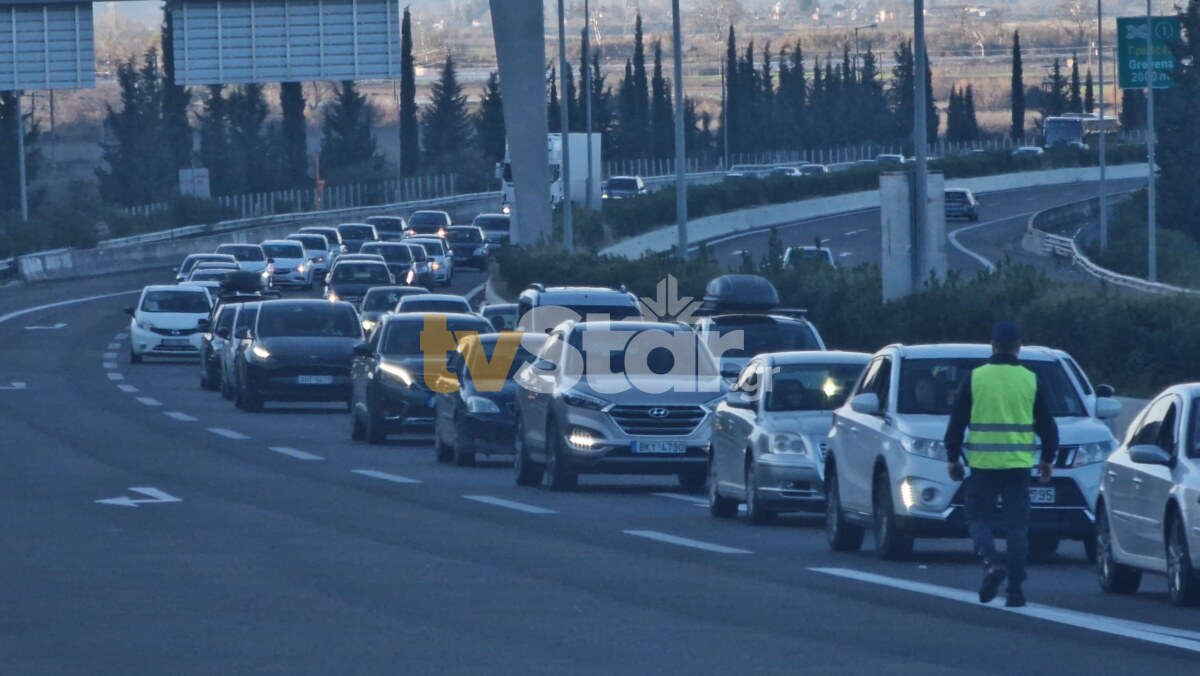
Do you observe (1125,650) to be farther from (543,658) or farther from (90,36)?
(90,36)

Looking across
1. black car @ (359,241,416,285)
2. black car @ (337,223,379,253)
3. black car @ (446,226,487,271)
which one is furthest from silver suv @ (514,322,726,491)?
black car @ (337,223,379,253)

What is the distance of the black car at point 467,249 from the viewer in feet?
259

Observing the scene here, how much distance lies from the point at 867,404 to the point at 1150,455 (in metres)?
2.66

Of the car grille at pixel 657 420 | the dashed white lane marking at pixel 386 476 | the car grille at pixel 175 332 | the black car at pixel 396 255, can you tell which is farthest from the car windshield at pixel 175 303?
the car grille at pixel 657 420

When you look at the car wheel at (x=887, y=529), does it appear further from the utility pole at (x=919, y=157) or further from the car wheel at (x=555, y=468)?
the utility pole at (x=919, y=157)

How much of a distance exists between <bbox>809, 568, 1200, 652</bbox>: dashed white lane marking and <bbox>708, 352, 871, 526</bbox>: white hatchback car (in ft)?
12.2

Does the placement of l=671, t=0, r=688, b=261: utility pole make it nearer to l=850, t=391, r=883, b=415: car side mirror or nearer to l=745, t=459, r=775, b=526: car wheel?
l=745, t=459, r=775, b=526: car wheel

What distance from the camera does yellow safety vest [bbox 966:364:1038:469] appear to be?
41.2ft

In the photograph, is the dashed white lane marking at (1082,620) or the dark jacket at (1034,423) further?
the dark jacket at (1034,423)

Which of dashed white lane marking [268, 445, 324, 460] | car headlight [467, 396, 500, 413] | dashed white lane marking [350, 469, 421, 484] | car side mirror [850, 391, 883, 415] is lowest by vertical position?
dashed white lane marking [268, 445, 324, 460]

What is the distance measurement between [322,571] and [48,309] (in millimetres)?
50660

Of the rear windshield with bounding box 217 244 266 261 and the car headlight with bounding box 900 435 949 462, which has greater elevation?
the rear windshield with bounding box 217 244 266 261

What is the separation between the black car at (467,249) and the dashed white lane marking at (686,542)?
6154 cm

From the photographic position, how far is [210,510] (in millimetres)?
18609
